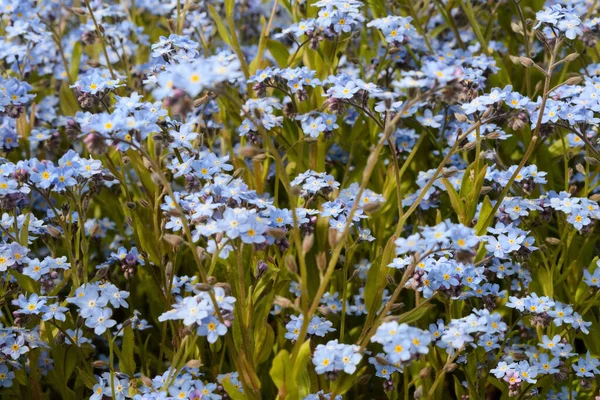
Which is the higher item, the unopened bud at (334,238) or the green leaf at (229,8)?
the green leaf at (229,8)

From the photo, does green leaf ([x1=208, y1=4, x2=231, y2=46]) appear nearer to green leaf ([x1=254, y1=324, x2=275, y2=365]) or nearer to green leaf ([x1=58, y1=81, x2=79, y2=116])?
green leaf ([x1=58, y1=81, x2=79, y2=116])

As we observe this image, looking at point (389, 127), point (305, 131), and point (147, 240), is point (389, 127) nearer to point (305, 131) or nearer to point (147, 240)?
point (305, 131)

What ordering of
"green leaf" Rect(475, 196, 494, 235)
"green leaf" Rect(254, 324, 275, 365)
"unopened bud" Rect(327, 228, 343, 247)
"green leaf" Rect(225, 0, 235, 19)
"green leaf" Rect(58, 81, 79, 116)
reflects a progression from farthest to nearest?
"green leaf" Rect(58, 81, 79, 116), "green leaf" Rect(225, 0, 235, 19), "green leaf" Rect(475, 196, 494, 235), "green leaf" Rect(254, 324, 275, 365), "unopened bud" Rect(327, 228, 343, 247)

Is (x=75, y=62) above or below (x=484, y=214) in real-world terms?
above

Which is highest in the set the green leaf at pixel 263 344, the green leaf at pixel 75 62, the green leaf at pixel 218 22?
the green leaf at pixel 218 22

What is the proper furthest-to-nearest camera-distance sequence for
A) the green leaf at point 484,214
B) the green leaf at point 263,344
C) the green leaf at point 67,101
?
the green leaf at point 67,101 < the green leaf at point 484,214 < the green leaf at point 263,344

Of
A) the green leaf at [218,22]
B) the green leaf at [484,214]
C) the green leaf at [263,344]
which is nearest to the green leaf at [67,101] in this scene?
the green leaf at [218,22]

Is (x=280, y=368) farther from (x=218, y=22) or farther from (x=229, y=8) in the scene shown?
(x=229, y=8)

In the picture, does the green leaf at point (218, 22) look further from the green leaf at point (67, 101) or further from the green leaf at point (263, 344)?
the green leaf at point (263, 344)

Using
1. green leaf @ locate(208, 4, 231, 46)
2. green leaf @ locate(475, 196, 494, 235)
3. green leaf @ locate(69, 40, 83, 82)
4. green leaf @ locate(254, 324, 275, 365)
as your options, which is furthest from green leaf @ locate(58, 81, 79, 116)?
green leaf @ locate(475, 196, 494, 235)

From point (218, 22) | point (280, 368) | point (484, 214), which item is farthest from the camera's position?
point (218, 22)

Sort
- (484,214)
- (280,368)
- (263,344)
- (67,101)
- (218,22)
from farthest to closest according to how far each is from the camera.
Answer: (67,101), (218,22), (484,214), (263,344), (280,368)

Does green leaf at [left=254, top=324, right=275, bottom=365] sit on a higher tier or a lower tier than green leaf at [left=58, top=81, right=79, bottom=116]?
lower

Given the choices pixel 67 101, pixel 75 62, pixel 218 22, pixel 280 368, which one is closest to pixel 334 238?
pixel 280 368
